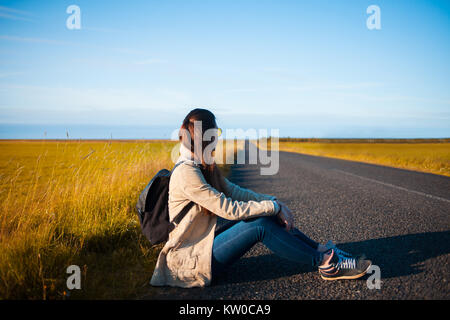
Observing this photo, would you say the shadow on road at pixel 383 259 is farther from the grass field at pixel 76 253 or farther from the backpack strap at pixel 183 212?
the grass field at pixel 76 253

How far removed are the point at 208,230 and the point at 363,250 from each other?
6.39ft

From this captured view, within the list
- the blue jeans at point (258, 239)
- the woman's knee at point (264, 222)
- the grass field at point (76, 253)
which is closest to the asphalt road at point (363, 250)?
the blue jeans at point (258, 239)

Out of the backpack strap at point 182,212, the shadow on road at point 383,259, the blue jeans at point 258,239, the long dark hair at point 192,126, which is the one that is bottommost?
the shadow on road at point 383,259

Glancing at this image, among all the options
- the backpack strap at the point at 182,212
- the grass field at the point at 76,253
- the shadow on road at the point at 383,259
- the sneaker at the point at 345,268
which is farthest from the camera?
the shadow on road at the point at 383,259

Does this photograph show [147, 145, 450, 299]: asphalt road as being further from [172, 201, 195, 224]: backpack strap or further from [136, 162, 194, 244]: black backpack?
[172, 201, 195, 224]: backpack strap

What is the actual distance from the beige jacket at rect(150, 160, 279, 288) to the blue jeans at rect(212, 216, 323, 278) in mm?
101

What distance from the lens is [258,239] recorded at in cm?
231

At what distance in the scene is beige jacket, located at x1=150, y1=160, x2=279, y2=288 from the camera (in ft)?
7.04

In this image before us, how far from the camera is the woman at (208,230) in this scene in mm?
2168
